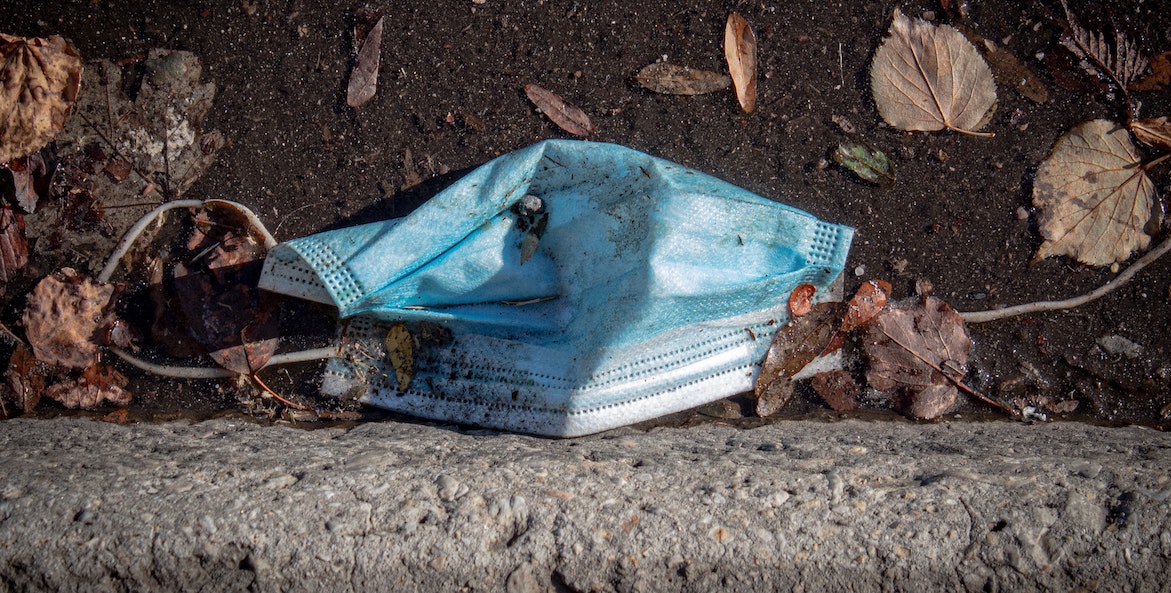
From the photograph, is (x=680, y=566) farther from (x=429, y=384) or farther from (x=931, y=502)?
(x=429, y=384)

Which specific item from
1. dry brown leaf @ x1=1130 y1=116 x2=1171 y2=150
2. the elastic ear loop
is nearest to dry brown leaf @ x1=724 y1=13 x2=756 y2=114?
dry brown leaf @ x1=1130 y1=116 x2=1171 y2=150

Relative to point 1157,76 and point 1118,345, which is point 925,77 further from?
point 1118,345

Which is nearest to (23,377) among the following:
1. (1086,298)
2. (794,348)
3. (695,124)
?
(695,124)

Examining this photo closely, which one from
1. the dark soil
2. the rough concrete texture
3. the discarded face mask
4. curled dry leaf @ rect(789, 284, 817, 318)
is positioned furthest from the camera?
the dark soil

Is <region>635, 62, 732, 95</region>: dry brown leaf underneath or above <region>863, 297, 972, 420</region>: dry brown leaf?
above

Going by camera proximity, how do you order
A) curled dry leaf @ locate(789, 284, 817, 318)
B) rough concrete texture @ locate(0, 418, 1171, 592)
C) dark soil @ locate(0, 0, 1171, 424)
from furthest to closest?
dark soil @ locate(0, 0, 1171, 424) < curled dry leaf @ locate(789, 284, 817, 318) < rough concrete texture @ locate(0, 418, 1171, 592)

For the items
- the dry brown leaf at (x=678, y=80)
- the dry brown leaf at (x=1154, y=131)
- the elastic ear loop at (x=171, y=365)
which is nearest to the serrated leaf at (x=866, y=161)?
the dry brown leaf at (x=678, y=80)

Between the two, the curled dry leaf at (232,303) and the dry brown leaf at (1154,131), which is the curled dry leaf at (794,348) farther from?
the curled dry leaf at (232,303)

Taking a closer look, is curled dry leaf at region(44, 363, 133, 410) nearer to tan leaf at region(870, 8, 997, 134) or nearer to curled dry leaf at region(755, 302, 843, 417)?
curled dry leaf at region(755, 302, 843, 417)
